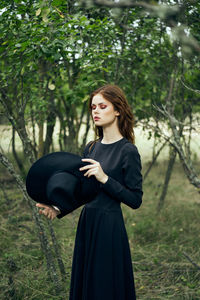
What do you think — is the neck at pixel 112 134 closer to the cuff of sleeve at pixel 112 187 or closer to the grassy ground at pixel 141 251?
the cuff of sleeve at pixel 112 187

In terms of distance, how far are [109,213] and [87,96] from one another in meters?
1.77

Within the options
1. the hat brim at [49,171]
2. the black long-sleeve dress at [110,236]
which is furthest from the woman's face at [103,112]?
→ the hat brim at [49,171]

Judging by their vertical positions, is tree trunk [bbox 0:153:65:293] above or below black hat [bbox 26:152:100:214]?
below

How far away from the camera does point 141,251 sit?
175 inches

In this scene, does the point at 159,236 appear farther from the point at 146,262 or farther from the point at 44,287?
the point at 44,287

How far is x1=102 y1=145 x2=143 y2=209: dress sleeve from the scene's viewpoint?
6.31 feet

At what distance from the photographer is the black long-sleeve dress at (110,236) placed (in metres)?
2.00

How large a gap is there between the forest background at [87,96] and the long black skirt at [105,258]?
1.18 m

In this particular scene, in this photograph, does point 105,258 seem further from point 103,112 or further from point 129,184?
point 103,112

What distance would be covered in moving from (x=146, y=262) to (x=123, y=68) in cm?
302

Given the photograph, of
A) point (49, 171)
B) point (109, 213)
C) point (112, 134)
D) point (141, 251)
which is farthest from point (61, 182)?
point (141, 251)

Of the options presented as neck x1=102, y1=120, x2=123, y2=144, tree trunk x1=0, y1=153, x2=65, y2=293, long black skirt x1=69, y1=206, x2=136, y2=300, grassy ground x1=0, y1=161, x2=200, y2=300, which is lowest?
grassy ground x1=0, y1=161, x2=200, y2=300

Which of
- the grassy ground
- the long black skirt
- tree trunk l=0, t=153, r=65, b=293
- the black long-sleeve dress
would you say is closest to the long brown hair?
the black long-sleeve dress

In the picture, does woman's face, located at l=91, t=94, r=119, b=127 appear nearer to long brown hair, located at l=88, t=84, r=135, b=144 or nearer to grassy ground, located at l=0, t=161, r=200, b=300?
long brown hair, located at l=88, t=84, r=135, b=144
